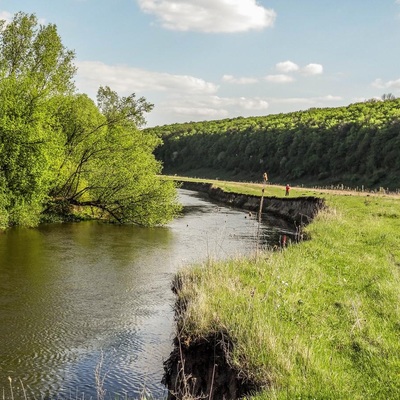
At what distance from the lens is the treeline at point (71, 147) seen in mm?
27344

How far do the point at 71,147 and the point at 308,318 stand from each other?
27.5 metres

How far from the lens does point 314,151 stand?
Answer: 80375 millimetres

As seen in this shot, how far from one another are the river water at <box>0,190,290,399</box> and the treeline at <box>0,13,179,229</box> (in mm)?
3943

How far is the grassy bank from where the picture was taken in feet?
22.1

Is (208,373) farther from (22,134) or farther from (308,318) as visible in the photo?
(22,134)

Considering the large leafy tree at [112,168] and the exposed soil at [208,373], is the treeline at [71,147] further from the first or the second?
the exposed soil at [208,373]

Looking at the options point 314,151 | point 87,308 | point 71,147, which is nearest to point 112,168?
point 71,147

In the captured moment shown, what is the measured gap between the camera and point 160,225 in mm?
33281

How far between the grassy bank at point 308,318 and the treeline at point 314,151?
1996 inches

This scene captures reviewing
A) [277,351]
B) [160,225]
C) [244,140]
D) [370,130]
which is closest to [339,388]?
[277,351]

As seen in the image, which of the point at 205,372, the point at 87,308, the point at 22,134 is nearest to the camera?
the point at 205,372

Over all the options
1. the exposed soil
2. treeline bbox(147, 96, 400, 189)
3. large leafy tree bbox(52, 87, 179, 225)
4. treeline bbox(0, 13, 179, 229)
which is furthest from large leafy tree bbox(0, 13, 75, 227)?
treeline bbox(147, 96, 400, 189)

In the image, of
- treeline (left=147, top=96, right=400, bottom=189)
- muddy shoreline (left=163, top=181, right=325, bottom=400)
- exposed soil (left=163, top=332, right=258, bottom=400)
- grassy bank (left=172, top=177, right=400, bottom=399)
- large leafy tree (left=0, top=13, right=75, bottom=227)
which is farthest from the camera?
treeline (left=147, top=96, right=400, bottom=189)

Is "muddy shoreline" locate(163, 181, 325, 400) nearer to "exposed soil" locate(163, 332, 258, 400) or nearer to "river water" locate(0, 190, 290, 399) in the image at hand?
"exposed soil" locate(163, 332, 258, 400)
